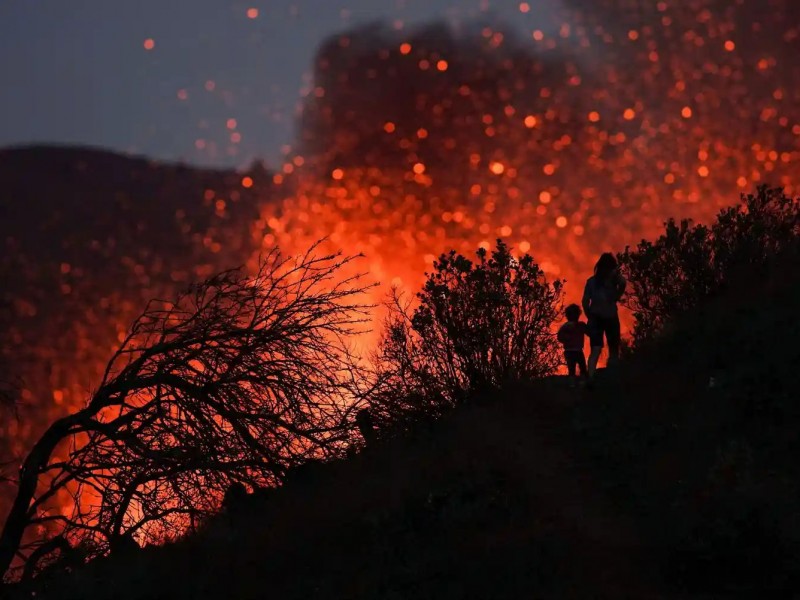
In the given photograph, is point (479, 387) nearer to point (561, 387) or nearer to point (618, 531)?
point (561, 387)

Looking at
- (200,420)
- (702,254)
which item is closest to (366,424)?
(200,420)

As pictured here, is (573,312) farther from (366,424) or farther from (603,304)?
(366,424)

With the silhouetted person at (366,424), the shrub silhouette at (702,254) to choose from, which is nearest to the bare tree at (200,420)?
the silhouetted person at (366,424)

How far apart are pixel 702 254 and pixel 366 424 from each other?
8.66 meters

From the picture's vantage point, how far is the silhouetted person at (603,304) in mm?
16281

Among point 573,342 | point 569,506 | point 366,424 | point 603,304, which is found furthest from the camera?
point 573,342

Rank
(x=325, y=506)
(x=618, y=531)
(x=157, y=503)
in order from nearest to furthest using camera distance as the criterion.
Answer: (x=618, y=531) < (x=325, y=506) < (x=157, y=503)

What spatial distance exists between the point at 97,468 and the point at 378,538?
14.6ft

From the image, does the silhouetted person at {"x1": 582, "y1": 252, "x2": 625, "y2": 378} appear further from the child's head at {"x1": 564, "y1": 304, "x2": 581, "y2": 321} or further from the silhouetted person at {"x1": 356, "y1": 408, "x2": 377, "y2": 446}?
the silhouetted person at {"x1": 356, "y1": 408, "x2": 377, "y2": 446}

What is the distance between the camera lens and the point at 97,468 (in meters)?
13.8

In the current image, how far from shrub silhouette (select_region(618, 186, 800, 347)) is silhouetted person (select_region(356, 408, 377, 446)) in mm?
6684

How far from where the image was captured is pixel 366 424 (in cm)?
1482

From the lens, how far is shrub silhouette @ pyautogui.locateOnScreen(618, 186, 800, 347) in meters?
20.0

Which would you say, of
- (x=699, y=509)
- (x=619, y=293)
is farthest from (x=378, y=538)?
(x=619, y=293)
